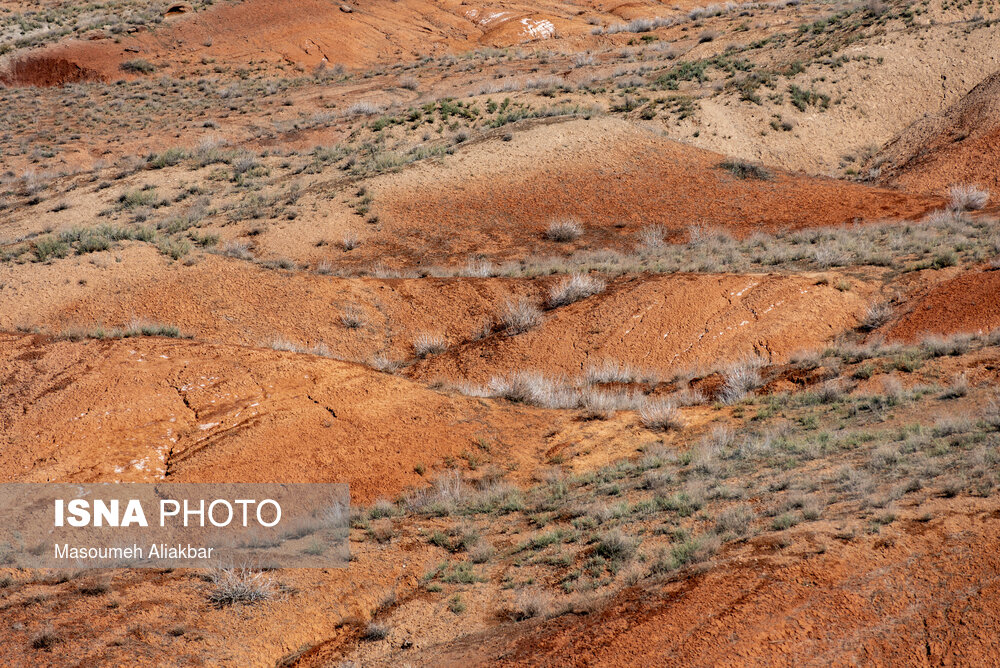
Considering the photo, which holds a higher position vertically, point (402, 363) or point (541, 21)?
point (541, 21)

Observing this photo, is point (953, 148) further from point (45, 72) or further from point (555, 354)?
point (45, 72)

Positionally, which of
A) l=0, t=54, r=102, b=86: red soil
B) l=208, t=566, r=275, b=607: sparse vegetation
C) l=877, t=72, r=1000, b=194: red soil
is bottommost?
l=0, t=54, r=102, b=86: red soil

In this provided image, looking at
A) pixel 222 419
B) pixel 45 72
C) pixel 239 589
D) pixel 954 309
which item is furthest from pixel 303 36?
pixel 239 589

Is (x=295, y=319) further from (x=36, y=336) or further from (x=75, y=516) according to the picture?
(x=75, y=516)

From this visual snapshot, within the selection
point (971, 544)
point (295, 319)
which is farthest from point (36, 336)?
point (971, 544)

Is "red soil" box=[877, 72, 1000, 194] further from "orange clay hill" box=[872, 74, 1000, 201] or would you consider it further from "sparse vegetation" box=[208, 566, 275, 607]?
"sparse vegetation" box=[208, 566, 275, 607]

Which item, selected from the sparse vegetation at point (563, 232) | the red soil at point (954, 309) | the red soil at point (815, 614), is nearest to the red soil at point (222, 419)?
the red soil at point (815, 614)
